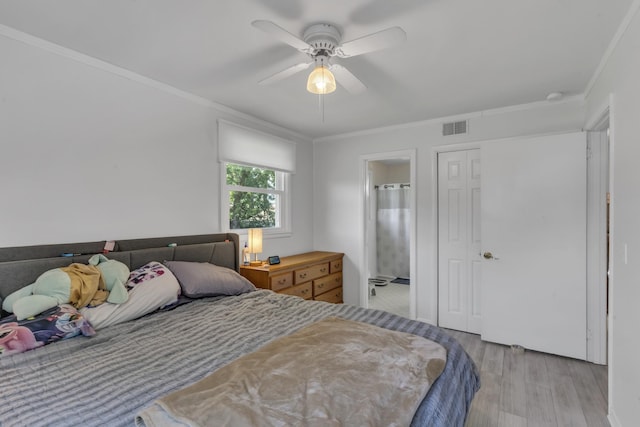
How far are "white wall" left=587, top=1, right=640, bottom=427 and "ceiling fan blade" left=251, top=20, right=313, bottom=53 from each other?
1.68m

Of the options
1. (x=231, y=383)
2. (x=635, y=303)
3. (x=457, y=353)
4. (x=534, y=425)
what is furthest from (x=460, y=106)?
(x=231, y=383)

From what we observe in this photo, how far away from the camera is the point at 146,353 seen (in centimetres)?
142

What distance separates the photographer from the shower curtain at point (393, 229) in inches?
230

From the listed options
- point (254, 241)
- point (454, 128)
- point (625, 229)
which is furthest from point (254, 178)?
point (625, 229)

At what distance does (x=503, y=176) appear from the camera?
304cm

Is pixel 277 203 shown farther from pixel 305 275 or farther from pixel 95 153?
pixel 95 153

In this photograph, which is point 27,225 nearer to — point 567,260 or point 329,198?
point 329,198

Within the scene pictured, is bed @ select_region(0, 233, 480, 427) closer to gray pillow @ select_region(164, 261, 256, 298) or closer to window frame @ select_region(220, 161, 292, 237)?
gray pillow @ select_region(164, 261, 256, 298)

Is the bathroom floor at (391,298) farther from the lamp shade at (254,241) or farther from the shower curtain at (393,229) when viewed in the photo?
the lamp shade at (254,241)

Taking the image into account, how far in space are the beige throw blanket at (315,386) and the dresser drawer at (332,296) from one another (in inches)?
91.6

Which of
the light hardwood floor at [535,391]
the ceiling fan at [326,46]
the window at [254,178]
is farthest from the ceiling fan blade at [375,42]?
the light hardwood floor at [535,391]

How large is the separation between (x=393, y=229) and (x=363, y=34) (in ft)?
14.7

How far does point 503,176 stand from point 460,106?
812 millimetres

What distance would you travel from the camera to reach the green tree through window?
331cm
